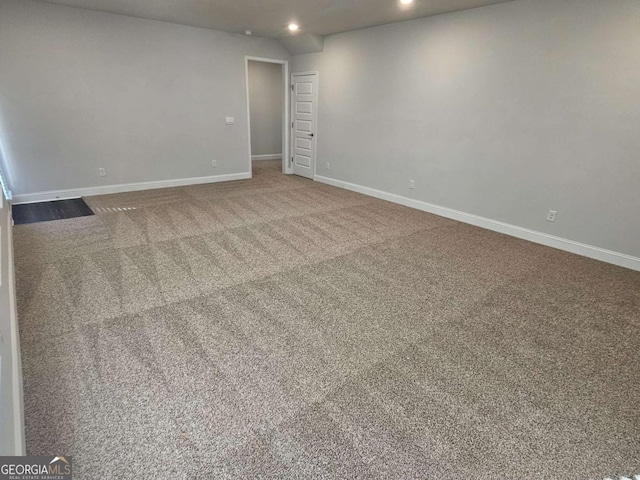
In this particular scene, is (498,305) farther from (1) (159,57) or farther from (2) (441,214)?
(1) (159,57)

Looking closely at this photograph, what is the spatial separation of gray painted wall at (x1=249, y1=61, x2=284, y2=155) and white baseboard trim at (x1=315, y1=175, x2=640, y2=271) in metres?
4.17

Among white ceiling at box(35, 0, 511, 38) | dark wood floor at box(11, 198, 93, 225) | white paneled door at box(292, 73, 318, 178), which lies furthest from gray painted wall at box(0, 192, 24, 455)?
white paneled door at box(292, 73, 318, 178)

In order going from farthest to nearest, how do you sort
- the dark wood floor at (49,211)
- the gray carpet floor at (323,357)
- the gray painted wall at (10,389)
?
the dark wood floor at (49,211)
the gray carpet floor at (323,357)
the gray painted wall at (10,389)

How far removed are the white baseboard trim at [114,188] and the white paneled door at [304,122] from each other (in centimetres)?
123

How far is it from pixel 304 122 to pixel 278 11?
8.66 feet

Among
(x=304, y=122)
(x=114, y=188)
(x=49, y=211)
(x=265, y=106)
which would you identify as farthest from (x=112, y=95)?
(x=265, y=106)

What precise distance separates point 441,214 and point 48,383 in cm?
472

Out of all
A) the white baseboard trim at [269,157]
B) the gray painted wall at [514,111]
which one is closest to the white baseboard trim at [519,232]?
the gray painted wall at [514,111]

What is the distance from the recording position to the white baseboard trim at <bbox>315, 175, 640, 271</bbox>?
3.49 m

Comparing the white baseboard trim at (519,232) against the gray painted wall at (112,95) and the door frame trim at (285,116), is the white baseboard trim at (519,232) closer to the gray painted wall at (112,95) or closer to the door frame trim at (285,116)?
the door frame trim at (285,116)

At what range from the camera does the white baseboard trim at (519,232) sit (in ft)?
11.4

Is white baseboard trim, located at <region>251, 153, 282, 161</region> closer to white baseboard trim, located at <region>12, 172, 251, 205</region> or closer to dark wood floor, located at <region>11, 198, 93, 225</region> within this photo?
white baseboard trim, located at <region>12, 172, 251, 205</region>

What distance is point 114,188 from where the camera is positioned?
17.8 ft

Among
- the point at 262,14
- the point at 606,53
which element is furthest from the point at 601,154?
the point at 262,14
